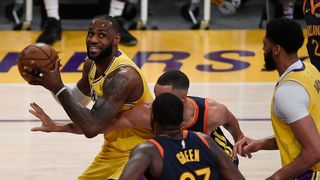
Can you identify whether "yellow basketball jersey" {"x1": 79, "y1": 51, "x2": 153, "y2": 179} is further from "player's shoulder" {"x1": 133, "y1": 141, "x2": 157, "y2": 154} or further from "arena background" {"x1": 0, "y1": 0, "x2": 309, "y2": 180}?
"player's shoulder" {"x1": 133, "y1": 141, "x2": 157, "y2": 154}

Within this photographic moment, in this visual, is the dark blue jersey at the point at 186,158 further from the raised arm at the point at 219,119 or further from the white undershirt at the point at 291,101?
the raised arm at the point at 219,119

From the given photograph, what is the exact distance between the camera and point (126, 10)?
35.5 ft

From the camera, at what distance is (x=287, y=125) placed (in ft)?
13.0

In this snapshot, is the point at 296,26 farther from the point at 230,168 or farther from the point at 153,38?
the point at 153,38

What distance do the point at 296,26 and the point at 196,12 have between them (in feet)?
22.9

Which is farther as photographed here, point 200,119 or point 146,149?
point 200,119

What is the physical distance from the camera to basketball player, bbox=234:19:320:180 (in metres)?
3.84

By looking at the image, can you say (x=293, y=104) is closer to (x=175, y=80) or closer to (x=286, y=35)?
(x=286, y=35)

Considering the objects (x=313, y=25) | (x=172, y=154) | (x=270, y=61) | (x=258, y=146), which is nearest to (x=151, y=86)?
(x=313, y=25)

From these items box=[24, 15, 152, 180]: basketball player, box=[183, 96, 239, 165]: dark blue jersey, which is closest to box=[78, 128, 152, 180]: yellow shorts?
box=[24, 15, 152, 180]: basketball player

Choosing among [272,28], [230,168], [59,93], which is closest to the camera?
[230,168]

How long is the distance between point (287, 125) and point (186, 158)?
0.64 meters

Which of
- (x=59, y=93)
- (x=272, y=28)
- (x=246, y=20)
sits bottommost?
(x=246, y=20)

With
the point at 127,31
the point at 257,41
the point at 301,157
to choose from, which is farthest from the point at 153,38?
the point at 301,157
